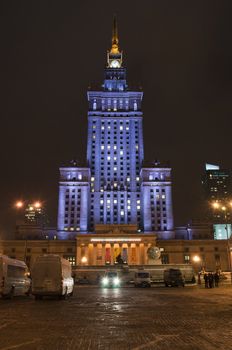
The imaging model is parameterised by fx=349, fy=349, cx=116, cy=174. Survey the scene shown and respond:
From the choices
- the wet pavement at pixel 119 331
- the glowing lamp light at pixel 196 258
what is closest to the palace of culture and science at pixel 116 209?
the glowing lamp light at pixel 196 258

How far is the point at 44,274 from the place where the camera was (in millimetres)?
25500

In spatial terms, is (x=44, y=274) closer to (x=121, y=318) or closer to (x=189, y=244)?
(x=121, y=318)

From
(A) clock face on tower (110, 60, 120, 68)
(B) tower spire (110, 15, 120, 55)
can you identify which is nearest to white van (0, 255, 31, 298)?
(A) clock face on tower (110, 60, 120, 68)

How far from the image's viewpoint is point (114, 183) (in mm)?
133000

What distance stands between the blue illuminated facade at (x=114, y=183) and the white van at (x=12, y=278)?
92781 millimetres

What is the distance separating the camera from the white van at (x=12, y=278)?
2583cm

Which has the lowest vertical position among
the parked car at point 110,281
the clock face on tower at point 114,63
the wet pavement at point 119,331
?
the wet pavement at point 119,331

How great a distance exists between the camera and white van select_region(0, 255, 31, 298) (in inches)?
1017

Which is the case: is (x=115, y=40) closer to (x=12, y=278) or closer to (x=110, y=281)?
(x=110, y=281)

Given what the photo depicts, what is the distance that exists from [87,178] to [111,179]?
9626mm

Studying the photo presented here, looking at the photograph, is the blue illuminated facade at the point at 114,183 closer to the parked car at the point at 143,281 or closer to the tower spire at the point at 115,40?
the tower spire at the point at 115,40

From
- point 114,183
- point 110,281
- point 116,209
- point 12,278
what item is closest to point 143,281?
point 110,281

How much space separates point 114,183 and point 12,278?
347ft

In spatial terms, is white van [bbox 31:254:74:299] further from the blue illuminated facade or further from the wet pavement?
the blue illuminated facade
